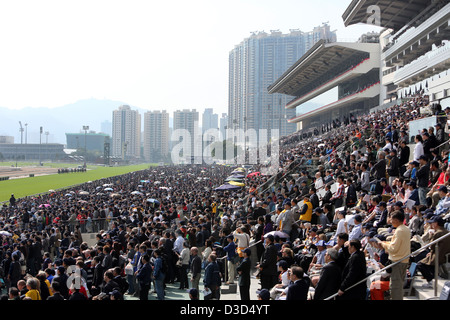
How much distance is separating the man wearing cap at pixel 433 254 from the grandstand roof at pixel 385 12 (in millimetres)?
41490

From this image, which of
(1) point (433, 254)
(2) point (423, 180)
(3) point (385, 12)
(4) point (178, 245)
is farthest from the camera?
(3) point (385, 12)

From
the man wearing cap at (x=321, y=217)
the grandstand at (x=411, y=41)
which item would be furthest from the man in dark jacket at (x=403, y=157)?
the grandstand at (x=411, y=41)

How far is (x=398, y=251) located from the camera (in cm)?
636

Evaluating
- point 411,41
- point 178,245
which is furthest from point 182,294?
point 411,41

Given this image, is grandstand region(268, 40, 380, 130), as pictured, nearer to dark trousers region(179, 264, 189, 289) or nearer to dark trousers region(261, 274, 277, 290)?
dark trousers region(179, 264, 189, 289)

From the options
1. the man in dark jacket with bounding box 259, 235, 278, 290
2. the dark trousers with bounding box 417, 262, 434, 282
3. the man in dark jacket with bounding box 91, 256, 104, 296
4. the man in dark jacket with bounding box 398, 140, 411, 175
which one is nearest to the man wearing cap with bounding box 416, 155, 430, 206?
the man in dark jacket with bounding box 398, 140, 411, 175

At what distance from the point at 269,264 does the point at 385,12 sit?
1844 inches

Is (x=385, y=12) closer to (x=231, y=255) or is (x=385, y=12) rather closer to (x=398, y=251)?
(x=231, y=255)

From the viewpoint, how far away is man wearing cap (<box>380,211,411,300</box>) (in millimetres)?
6316

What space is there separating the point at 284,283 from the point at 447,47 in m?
31.3

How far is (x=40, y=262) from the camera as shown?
14484 millimetres

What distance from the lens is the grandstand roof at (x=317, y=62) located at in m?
56.0

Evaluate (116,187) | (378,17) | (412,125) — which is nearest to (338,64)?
(378,17)
